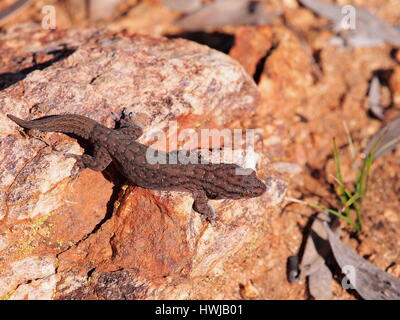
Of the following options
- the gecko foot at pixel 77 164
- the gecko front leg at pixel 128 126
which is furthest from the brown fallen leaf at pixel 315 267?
the gecko foot at pixel 77 164

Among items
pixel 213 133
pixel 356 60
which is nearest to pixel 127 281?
pixel 213 133

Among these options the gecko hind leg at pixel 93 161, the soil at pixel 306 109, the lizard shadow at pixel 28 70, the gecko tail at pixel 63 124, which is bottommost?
the soil at pixel 306 109

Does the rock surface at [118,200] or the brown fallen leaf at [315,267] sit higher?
the rock surface at [118,200]

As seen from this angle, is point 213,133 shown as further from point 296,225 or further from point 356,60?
point 356,60

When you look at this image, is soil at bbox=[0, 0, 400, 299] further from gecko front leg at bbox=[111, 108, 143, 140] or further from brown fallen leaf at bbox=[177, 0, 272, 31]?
gecko front leg at bbox=[111, 108, 143, 140]

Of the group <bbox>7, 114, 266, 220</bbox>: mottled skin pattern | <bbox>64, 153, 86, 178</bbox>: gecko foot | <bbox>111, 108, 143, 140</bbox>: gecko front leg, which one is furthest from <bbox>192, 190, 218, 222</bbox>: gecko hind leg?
<bbox>64, 153, 86, 178</bbox>: gecko foot

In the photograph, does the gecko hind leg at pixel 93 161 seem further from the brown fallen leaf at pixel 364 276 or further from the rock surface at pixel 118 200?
the brown fallen leaf at pixel 364 276

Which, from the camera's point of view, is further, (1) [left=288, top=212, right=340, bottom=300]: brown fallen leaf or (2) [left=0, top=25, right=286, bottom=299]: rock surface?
(1) [left=288, top=212, right=340, bottom=300]: brown fallen leaf
